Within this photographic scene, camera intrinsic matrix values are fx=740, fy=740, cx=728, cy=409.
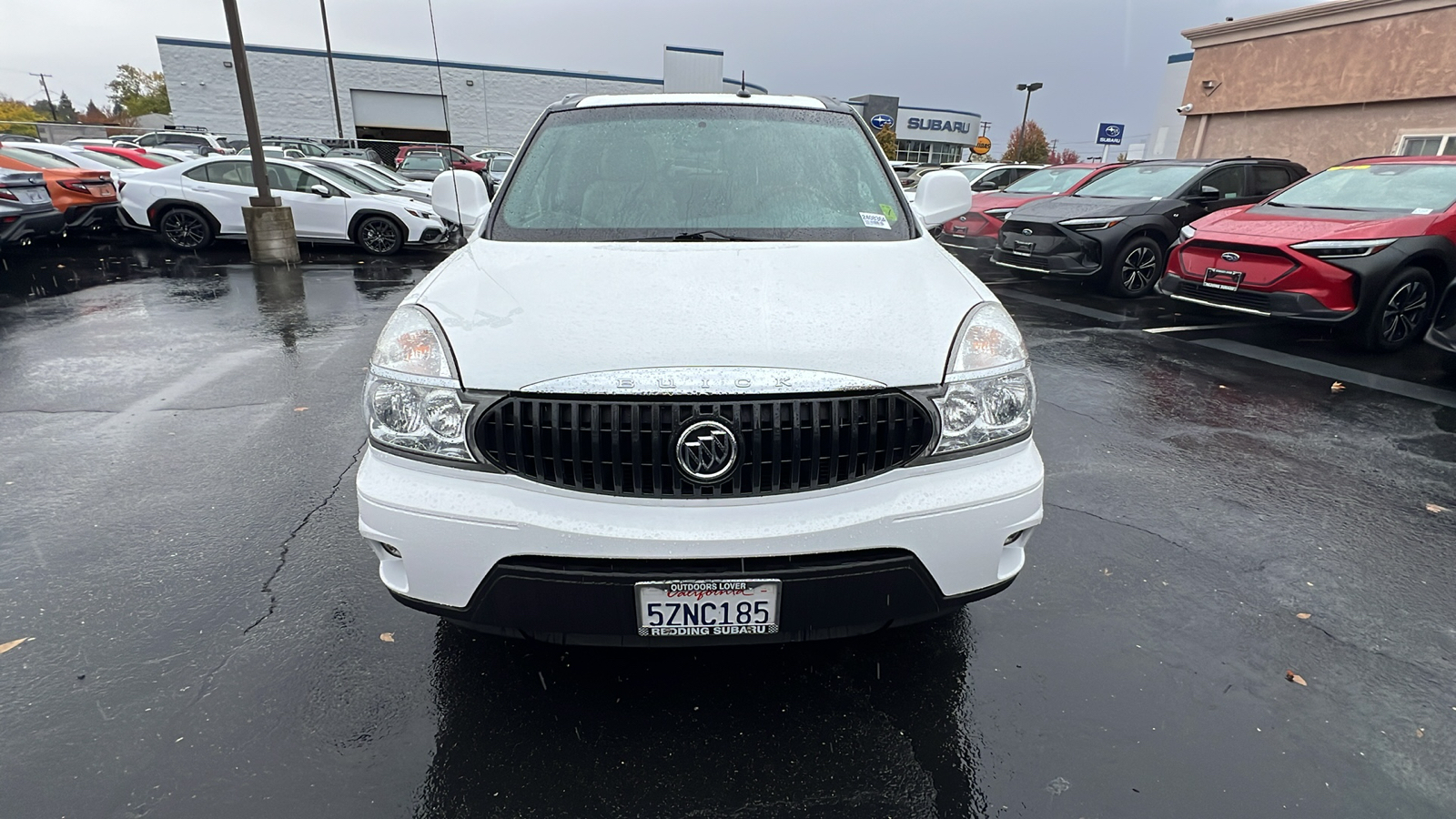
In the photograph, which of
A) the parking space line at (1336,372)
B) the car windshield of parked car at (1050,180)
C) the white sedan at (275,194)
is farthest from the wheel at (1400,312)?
the white sedan at (275,194)

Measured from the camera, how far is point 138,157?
51.5ft

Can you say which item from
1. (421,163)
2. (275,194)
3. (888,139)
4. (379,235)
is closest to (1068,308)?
(379,235)

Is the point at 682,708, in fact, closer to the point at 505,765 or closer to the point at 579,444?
the point at 505,765

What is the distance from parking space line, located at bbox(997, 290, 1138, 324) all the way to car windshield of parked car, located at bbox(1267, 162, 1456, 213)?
6.01ft

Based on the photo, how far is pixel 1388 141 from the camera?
1677cm

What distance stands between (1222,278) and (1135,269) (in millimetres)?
2223

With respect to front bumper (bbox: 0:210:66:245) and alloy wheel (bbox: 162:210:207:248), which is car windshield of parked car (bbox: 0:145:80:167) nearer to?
alloy wheel (bbox: 162:210:207:248)

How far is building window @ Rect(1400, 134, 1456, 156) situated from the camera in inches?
614

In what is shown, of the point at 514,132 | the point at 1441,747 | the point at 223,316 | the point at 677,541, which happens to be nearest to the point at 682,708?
the point at 677,541

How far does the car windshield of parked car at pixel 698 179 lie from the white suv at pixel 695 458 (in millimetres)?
582

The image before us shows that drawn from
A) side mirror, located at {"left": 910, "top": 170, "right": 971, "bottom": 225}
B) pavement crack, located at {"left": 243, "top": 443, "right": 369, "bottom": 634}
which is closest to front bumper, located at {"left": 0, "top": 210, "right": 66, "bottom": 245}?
pavement crack, located at {"left": 243, "top": 443, "right": 369, "bottom": 634}

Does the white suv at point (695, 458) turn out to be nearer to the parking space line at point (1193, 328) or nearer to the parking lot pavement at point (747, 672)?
the parking lot pavement at point (747, 672)

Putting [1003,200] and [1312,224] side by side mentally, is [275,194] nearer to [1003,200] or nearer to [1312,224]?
[1003,200]

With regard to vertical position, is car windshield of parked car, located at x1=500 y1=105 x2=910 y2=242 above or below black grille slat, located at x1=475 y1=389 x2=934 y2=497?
above
